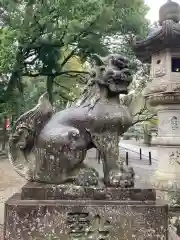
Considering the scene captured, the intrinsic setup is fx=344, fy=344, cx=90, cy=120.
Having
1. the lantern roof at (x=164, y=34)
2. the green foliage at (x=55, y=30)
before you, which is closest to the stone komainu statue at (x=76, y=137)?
the lantern roof at (x=164, y=34)

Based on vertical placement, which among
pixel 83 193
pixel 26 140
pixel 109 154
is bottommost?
pixel 83 193

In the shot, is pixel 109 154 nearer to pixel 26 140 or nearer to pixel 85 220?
pixel 85 220

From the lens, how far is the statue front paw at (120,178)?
3.37 meters

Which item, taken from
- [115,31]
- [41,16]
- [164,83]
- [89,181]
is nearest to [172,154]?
[164,83]

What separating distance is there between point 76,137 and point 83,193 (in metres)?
0.56

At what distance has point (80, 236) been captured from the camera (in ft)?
10.7

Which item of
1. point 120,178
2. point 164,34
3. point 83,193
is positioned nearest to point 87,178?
point 83,193

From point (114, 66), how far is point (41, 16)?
1127 centimetres

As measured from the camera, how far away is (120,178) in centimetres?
338

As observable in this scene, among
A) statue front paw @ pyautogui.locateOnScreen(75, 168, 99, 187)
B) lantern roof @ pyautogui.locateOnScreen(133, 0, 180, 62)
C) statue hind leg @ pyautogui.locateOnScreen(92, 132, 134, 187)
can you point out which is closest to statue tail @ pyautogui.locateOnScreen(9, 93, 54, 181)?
statue front paw @ pyautogui.locateOnScreen(75, 168, 99, 187)

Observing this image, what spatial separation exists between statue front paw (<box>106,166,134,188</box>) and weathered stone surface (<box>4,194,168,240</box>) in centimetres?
19

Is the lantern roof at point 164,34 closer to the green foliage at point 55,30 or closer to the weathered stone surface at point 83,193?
the green foliage at point 55,30

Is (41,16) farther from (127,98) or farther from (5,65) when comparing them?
(127,98)

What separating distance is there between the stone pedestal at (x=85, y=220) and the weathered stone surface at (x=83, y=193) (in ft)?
0.20
